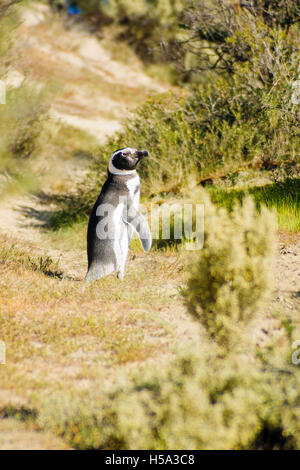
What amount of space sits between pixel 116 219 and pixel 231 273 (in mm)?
1902

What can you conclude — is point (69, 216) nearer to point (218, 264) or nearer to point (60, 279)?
point (60, 279)

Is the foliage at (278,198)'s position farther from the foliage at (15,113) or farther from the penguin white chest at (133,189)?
the foliage at (15,113)

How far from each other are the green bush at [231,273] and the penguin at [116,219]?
162cm

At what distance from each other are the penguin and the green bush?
1.62 m

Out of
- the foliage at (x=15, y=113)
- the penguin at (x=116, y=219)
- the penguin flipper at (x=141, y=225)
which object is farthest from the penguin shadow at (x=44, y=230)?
the foliage at (x=15, y=113)

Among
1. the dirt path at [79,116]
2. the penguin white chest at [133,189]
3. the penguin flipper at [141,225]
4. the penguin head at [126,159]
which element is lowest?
the dirt path at [79,116]

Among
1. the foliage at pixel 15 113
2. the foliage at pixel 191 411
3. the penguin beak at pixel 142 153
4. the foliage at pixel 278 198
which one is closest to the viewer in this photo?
the foliage at pixel 191 411

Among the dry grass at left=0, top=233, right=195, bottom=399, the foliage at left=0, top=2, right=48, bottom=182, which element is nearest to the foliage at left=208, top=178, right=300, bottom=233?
the dry grass at left=0, top=233, right=195, bottom=399

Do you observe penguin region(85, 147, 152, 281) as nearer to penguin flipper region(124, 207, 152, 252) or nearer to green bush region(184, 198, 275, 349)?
penguin flipper region(124, 207, 152, 252)

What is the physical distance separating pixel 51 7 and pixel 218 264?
105 ft

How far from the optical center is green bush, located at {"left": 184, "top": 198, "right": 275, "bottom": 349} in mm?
2602

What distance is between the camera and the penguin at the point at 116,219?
4230mm

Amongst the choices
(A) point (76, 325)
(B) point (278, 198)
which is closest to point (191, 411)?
(A) point (76, 325)

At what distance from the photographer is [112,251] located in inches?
167
